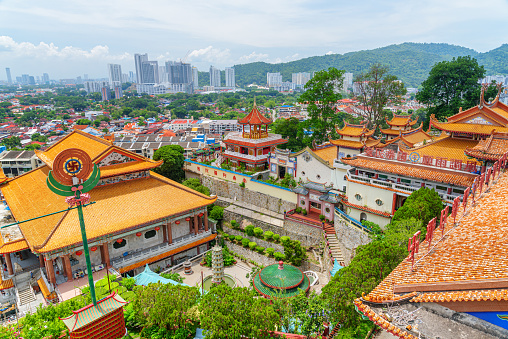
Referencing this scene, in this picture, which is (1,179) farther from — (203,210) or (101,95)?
(101,95)

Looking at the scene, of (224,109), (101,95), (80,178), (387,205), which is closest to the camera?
(80,178)

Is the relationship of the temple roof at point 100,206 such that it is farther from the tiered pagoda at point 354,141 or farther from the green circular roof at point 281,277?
the tiered pagoda at point 354,141

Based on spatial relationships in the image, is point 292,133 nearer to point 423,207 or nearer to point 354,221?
point 354,221

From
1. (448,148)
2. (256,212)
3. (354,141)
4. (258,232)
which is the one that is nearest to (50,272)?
(258,232)

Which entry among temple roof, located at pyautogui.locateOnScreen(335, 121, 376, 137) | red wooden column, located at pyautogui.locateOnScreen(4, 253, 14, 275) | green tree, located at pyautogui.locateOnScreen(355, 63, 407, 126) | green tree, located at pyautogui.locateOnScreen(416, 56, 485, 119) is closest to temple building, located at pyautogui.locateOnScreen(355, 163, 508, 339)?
temple roof, located at pyautogui.locateOnScreen(335, 121, 376, 137)

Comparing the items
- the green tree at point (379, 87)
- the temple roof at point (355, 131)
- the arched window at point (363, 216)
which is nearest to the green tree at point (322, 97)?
the green tree at point (379, 87)

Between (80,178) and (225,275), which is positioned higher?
(80,178)

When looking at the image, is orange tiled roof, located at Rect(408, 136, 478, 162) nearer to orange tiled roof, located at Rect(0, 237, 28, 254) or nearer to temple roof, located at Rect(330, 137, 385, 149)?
temple roof, located at Rect(330, 137, 385, 149)

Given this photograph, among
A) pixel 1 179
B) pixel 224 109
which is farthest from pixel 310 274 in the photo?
pixel 224 109
